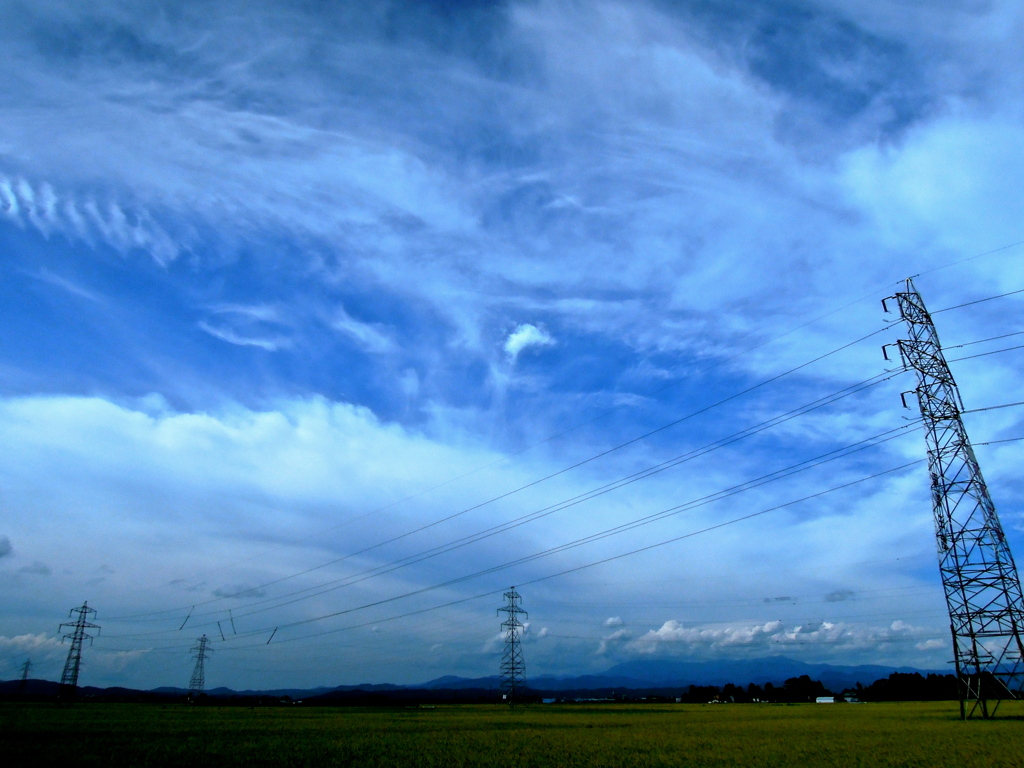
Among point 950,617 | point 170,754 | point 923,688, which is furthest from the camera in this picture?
point 923,688

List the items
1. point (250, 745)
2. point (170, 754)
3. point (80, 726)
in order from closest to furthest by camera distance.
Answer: point (170, 754), point (250, 745), point (80, 726)

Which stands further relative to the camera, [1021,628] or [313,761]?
[1021,628]

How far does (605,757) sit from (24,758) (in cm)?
2799

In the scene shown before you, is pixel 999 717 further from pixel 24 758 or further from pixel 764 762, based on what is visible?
pixel 24 758

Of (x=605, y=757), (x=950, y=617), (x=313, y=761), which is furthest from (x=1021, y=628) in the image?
(x=313, y=761)

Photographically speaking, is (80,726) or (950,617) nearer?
(950,617)

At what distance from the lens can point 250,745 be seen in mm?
35594

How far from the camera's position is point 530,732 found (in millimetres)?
46625

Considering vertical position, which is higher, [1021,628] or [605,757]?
[1021,628]

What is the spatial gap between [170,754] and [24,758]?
620 cm

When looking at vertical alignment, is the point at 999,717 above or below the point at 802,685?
above

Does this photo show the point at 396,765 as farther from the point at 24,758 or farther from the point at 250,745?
the point at 24,758

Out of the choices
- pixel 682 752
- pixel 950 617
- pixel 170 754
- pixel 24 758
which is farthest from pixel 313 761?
pixel 950 617

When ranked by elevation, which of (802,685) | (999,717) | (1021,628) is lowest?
(802,685)
